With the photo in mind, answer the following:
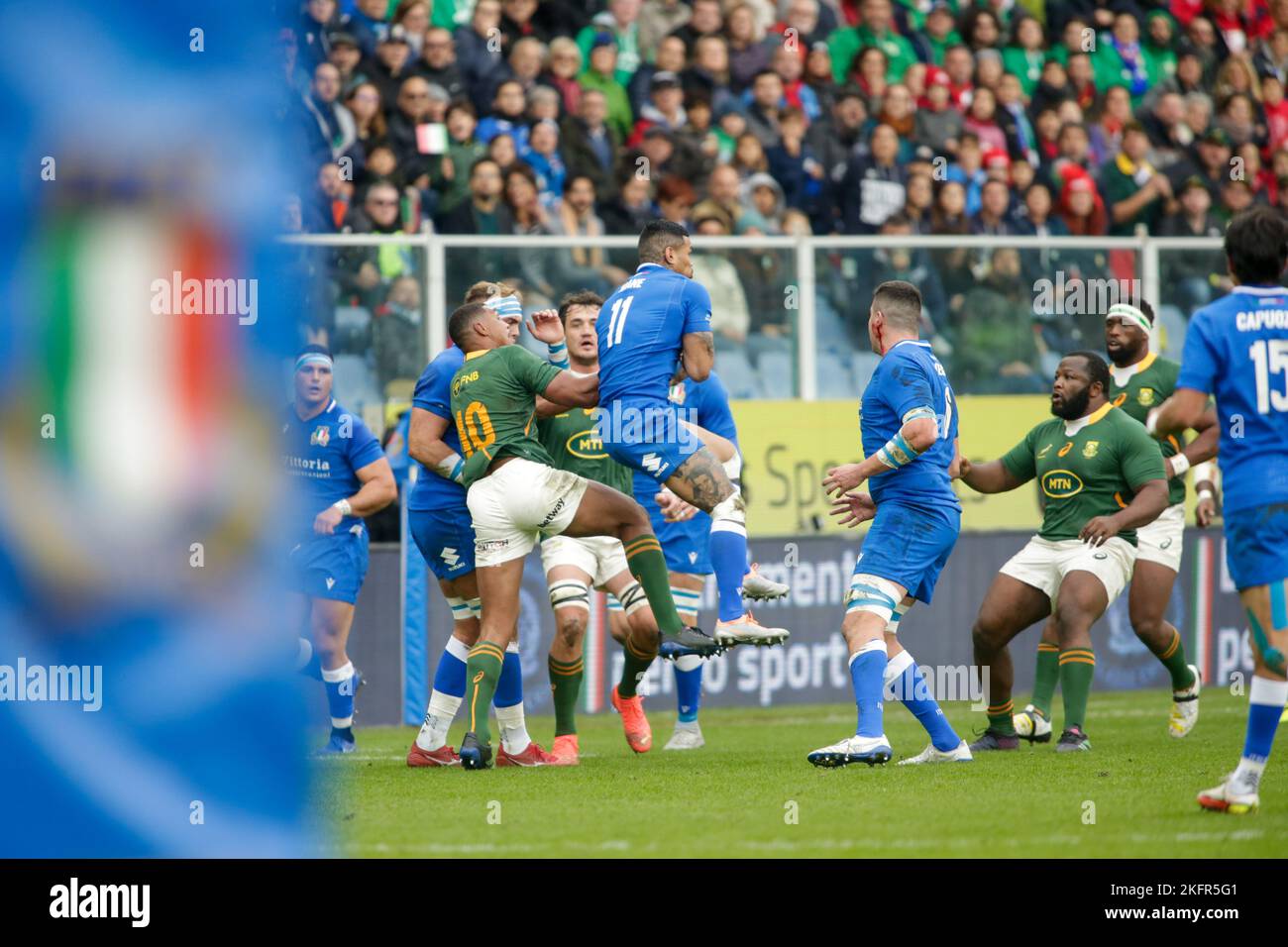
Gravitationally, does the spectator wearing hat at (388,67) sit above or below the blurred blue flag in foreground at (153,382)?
above

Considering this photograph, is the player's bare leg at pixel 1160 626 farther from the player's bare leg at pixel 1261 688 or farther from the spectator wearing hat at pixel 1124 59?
the spectator wearing hat at pixel 1124 59

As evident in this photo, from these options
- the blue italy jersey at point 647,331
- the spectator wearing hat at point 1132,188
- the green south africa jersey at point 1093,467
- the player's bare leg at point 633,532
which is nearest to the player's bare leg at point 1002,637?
the green south africa jersey at point 1093,467

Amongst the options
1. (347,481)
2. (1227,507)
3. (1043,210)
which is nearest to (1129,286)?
(1043,210)

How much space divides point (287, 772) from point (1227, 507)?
5.45 metres

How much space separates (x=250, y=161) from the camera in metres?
2.55

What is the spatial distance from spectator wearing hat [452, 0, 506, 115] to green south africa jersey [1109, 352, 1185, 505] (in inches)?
263

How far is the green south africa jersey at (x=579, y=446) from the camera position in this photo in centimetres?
1091

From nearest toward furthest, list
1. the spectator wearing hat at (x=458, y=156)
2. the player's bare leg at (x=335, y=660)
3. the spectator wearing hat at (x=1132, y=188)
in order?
1. the player's bare leg at (x=335, y=660)
2. the spectator wearing hat at (x=458, y=156)
3. the spectator wearing hat at (x=1132, y=188)

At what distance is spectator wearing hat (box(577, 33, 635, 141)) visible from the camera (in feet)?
53.2

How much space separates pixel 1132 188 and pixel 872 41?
10.1 ft

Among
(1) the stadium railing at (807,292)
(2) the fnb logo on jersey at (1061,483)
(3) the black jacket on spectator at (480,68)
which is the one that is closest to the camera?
(2) the fnb logo on jersey at (1061,483)

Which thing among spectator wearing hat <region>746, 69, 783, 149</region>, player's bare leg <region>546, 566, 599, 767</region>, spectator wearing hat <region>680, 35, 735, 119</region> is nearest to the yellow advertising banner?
spectator wearing hat <region>746, 69, 783, 149</region>

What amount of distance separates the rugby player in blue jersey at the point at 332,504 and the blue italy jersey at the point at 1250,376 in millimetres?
5567
